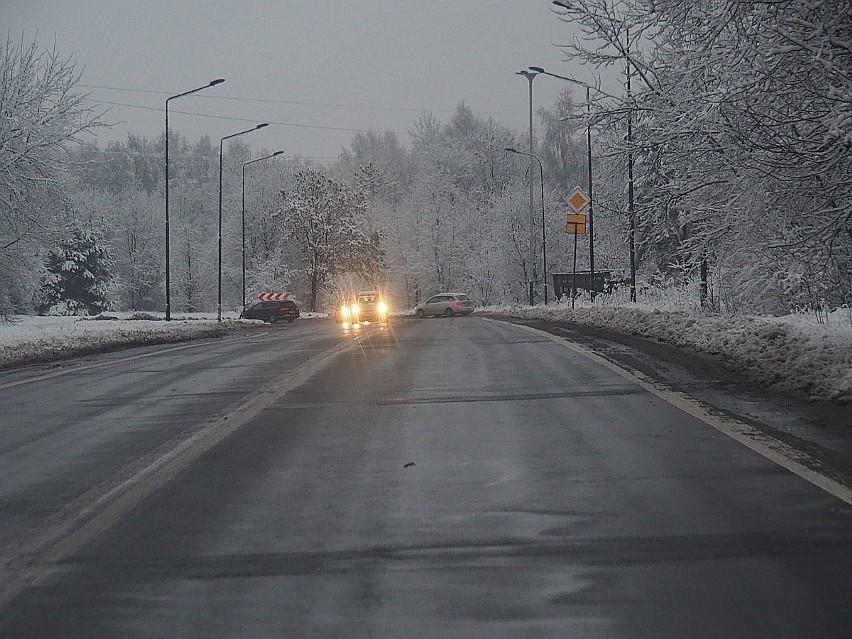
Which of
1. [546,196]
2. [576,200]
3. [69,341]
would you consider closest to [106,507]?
[69,341]

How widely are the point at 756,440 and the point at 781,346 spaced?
6.06 metres

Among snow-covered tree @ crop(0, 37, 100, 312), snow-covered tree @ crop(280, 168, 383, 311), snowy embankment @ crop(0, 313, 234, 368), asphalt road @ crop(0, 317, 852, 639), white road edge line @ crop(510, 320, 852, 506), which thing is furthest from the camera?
snow-covered tree @ crop(280, 168, 383, 311)

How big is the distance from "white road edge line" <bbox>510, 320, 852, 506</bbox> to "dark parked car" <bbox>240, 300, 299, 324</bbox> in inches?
1716

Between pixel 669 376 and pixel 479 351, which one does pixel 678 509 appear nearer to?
pixel 669 376

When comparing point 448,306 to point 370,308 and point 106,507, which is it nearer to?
point 370,308

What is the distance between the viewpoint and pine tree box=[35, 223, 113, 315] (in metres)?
71.5

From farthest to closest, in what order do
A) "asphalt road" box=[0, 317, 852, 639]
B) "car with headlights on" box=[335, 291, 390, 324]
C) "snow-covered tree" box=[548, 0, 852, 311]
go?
"car with headlights on" box=[335, 291, 390, 324]
"snow-covered tree" box=[548, 0, 852, 311]
"asphalt road" box=[0, 317, 852, 639]

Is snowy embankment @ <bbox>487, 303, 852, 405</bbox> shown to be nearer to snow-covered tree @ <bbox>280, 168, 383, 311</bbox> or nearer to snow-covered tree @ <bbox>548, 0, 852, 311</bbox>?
snow-covered tree @ <bbox>548, 0, 852, 311</bbox>

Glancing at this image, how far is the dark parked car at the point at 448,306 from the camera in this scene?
62344 millimetres

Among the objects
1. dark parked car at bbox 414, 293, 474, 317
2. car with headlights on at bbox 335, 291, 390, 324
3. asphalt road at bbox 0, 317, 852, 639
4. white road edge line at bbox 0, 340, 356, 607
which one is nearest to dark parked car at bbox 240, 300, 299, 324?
car with headlights on at bbox 335, 291, 390, 324

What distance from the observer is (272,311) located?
5391 cm

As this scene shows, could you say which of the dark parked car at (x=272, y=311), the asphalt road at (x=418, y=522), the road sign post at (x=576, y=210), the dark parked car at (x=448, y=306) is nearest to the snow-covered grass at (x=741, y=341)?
the asphalt road at (x=418, y=522)

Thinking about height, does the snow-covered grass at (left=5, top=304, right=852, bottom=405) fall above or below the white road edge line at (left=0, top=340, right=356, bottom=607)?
above

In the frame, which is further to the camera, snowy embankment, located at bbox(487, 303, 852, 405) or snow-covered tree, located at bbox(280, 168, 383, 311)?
snow-covered tree, located at bbox(280, 168, 383, 311)
